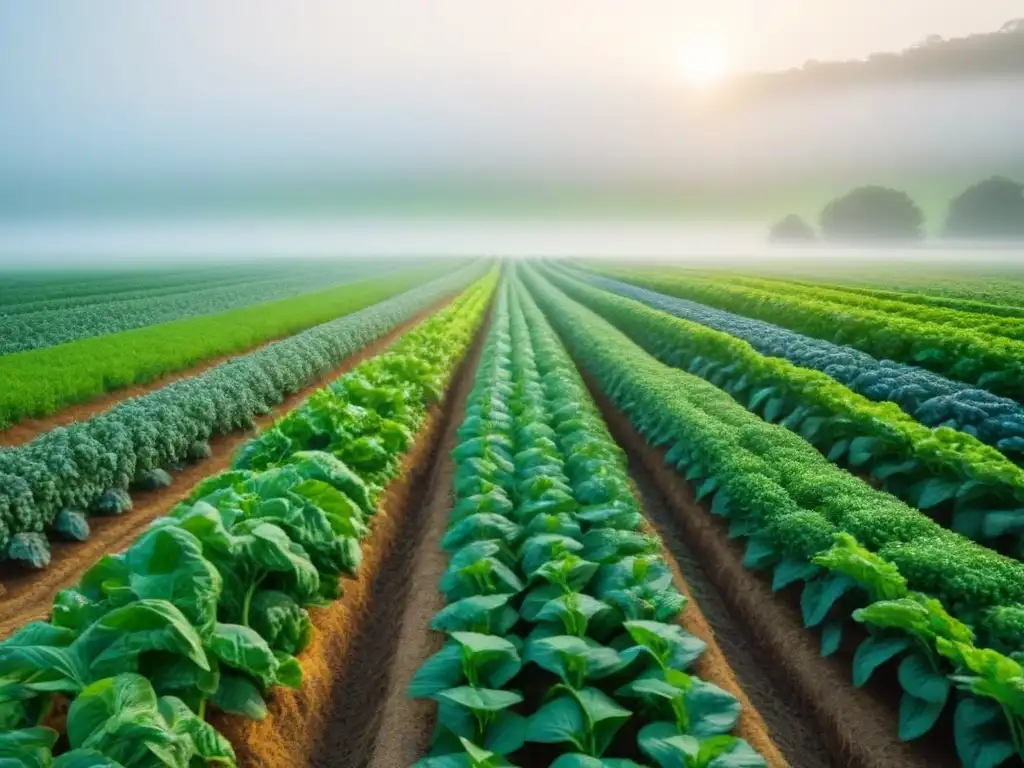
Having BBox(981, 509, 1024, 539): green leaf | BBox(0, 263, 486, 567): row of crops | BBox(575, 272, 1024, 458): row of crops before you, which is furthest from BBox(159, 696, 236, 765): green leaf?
BBox(575, 272, 1024, 458): row of crops

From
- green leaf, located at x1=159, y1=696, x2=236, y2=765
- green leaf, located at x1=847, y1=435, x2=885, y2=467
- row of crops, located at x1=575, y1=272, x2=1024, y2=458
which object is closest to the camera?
green leaf, located at x1=159, y1=696, x2=236, y2=765

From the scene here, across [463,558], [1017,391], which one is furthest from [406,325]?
Result: [463,558]

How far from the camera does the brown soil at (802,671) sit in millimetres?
4102

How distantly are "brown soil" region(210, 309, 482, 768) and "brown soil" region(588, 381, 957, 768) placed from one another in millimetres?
2757

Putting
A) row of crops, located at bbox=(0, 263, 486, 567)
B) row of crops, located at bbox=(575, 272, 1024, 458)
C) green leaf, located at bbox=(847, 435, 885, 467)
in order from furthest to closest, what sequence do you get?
1. row of crops, located at bbox=(575, 272, 1024, 458)
2. green leaf, located at bbox=(847, 435, 885, 467)
3. row of crops, located at bbox=(0, 263, 486, 567)

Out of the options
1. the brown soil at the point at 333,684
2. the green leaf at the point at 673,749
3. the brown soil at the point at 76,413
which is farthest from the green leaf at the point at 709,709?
the brown soil at the point at 76,413

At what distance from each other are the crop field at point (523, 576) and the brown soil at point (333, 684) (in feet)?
0.08

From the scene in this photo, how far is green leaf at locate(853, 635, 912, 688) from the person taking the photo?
4277 millimetres

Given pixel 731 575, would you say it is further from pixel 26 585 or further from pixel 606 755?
pixel 26 585

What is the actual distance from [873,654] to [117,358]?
14460 millimetres

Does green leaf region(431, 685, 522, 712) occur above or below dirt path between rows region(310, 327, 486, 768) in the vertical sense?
above

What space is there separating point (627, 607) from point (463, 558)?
1.29 metres

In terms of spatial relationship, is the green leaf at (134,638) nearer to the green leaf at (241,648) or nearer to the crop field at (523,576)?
the crop field at (523,576)

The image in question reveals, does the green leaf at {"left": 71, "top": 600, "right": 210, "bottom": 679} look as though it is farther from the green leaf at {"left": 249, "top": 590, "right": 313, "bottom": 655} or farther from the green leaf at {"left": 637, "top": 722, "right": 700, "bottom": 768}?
the green leaf at {"left": 637, "top": 722, "right": 700, "bottom": 768}
